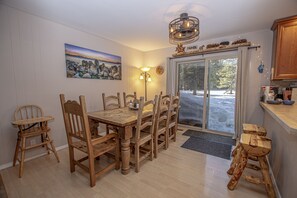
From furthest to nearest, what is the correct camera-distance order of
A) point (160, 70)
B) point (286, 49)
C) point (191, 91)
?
point (160, 70), point (191, 91), point (286, 49)

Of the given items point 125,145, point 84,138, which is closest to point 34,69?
point 84,138

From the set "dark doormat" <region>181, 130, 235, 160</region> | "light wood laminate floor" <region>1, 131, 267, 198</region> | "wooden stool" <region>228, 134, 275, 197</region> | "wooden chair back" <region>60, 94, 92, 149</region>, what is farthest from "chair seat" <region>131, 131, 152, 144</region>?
"wooden stool" <region>228, 134, 275, 197</region>

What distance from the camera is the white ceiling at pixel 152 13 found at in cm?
185

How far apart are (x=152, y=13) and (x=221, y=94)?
247 centimetres

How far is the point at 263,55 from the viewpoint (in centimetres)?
273

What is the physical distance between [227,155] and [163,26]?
2.60m

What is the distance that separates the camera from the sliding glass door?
3.25 m

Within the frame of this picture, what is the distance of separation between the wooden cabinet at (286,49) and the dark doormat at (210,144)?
5.01 ft

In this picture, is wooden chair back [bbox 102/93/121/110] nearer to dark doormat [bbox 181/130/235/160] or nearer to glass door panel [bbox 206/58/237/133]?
dark doormat [bbox 181/130/235/160]

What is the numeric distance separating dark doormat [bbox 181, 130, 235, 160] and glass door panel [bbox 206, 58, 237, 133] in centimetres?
36

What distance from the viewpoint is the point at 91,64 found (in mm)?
2941

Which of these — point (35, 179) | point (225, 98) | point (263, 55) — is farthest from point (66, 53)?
point (263, 55)

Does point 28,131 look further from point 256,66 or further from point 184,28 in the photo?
point 256,66

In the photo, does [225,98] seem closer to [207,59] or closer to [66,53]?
[207,59]
